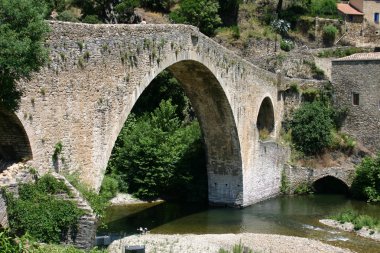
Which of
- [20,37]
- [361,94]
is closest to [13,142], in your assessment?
[20,37]

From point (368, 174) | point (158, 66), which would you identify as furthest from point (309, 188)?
point (158, 66)

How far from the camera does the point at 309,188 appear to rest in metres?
34.8

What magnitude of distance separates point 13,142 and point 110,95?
4080 millimetres

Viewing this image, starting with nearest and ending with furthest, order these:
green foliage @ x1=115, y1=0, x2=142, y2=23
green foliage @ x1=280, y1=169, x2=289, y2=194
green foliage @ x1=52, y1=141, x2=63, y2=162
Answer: green foliage @ x1=52, y1=141, x2=63, y2=162 < green foliage @ x1=280, y1=169, x2=289, y2=194 < green foliage @ x1=115, y1=0, x2=142, y2=23

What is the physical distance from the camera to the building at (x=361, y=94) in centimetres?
3588

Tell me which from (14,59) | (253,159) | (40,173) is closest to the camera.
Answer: (14,59)

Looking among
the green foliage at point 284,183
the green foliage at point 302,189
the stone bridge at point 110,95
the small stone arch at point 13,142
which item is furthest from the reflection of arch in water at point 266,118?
the small stone arch at point 13,142

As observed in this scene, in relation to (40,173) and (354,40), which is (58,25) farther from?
(354,40)

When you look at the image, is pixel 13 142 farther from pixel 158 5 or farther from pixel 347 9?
pixel 347 9

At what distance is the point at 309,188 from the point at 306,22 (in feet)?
67.6

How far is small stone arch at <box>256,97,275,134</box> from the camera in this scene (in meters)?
35.8

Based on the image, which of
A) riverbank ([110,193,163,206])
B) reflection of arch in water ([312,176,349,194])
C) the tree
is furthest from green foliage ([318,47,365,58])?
the tree

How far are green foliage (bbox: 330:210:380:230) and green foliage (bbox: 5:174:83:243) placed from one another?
15.6 metres

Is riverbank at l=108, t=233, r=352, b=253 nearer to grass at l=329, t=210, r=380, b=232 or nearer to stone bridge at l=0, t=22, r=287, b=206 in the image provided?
grass at l=329, t=210, r=380, b=232
